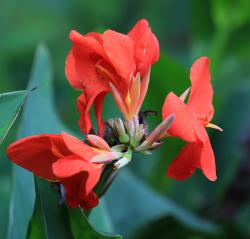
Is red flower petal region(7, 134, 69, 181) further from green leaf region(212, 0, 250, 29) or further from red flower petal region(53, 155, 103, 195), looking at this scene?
green leaf region(212, 0, 250, 29)

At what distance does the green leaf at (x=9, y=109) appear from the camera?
0.71 meters

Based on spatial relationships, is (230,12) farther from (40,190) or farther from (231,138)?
(40,190)

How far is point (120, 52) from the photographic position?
0.75m

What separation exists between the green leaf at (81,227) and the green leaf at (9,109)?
127 millimetres

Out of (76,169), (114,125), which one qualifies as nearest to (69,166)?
(76,169)

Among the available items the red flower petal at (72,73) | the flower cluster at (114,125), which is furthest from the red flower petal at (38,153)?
the red flower petal at (72,73)

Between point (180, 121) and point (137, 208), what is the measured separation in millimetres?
789

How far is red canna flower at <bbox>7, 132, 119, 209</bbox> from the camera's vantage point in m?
0.67

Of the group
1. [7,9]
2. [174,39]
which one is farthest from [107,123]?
[174,39]

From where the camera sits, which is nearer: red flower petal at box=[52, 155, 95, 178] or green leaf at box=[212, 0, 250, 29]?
red flower petal at box=[52, 155, 95, 178]

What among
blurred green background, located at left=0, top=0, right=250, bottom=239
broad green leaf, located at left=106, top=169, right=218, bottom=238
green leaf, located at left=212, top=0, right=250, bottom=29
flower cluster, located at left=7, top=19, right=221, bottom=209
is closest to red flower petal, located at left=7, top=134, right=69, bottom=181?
flower cluster, located at left=7, top=19, right=221, bottom=209

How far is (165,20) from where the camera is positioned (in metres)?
2.64

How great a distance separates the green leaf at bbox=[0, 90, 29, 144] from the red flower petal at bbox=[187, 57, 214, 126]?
0.19 metres

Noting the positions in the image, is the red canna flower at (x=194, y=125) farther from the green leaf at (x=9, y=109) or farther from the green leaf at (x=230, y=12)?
the green leaf at (x=230, y=12)
